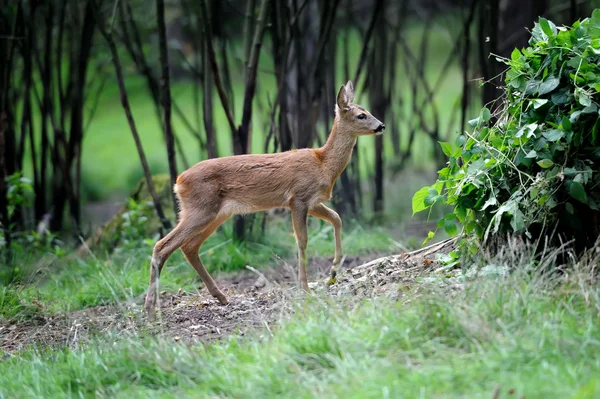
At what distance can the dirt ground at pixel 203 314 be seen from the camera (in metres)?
5.50

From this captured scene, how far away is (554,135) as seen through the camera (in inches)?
209

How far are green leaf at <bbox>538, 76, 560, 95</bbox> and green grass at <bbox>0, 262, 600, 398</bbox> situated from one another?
1.34 metres

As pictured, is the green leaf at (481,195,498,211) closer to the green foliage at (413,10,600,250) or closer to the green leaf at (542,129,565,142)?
the green foliage at (413,10,600,250)

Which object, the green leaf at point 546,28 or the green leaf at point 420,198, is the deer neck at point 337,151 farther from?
the green leaf at point 546,28

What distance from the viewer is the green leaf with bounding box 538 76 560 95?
17.7 ft

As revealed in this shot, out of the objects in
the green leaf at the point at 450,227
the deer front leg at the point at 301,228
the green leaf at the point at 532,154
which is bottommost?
the deer front leg at the point at 301,228

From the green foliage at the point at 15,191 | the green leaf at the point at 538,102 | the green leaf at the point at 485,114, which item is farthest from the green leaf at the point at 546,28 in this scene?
the green foliage at the point at 15,191

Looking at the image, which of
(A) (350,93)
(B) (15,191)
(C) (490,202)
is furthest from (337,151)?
(B) (15,191)

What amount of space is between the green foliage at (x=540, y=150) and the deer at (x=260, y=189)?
1332 millimetres

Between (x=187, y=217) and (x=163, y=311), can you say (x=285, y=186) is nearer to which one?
(x=187, y=217)

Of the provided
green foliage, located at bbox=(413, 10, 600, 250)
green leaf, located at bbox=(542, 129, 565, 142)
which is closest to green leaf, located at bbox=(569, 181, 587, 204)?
green foliage, located at bbox=(413, 10, 600, 250)

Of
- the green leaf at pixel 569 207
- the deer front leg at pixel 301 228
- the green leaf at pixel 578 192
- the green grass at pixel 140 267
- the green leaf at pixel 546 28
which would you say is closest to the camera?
the green leaf at pixel 578 192

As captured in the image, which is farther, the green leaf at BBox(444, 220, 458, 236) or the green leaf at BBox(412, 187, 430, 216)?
the green leaf at BBox(412, 187, 430, 216)

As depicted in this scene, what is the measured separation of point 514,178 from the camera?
5.60 metres
